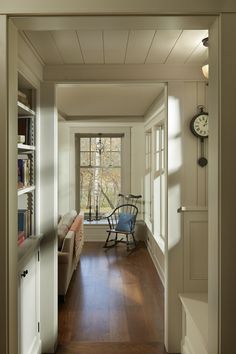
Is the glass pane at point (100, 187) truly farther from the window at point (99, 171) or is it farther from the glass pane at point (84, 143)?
the glass pane at point (84, 143)

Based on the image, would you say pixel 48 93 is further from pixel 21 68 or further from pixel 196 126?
pixel 196 126

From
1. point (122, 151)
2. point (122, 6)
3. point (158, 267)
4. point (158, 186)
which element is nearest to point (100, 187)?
point (122, 151)

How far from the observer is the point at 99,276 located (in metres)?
5.26

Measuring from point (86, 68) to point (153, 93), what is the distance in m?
1.81

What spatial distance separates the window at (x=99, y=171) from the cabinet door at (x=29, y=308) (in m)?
4.79

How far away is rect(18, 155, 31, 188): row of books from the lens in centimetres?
255

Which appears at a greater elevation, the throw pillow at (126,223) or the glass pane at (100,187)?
the glass pane at (100,187)

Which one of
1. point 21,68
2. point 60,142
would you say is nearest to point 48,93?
point 21,68

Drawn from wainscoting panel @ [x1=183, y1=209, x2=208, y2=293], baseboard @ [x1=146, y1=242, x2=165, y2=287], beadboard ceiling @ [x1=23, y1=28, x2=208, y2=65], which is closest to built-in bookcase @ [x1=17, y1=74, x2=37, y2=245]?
beadboard ceiling @ [x1=23, y1=28, x2=208, y2=65]

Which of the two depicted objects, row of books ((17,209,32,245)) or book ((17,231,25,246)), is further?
row of books ((17,209,32,245))

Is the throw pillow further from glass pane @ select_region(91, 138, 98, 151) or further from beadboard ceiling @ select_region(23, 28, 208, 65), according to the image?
beadboard ceiling @ select_region(23, 28, 208, 65)

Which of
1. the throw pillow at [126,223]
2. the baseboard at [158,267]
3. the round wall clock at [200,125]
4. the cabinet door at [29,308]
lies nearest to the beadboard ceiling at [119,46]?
the round wall clock at [200,125]

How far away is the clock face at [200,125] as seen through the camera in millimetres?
2982

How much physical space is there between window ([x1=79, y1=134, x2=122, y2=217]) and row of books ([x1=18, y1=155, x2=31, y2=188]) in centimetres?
483
